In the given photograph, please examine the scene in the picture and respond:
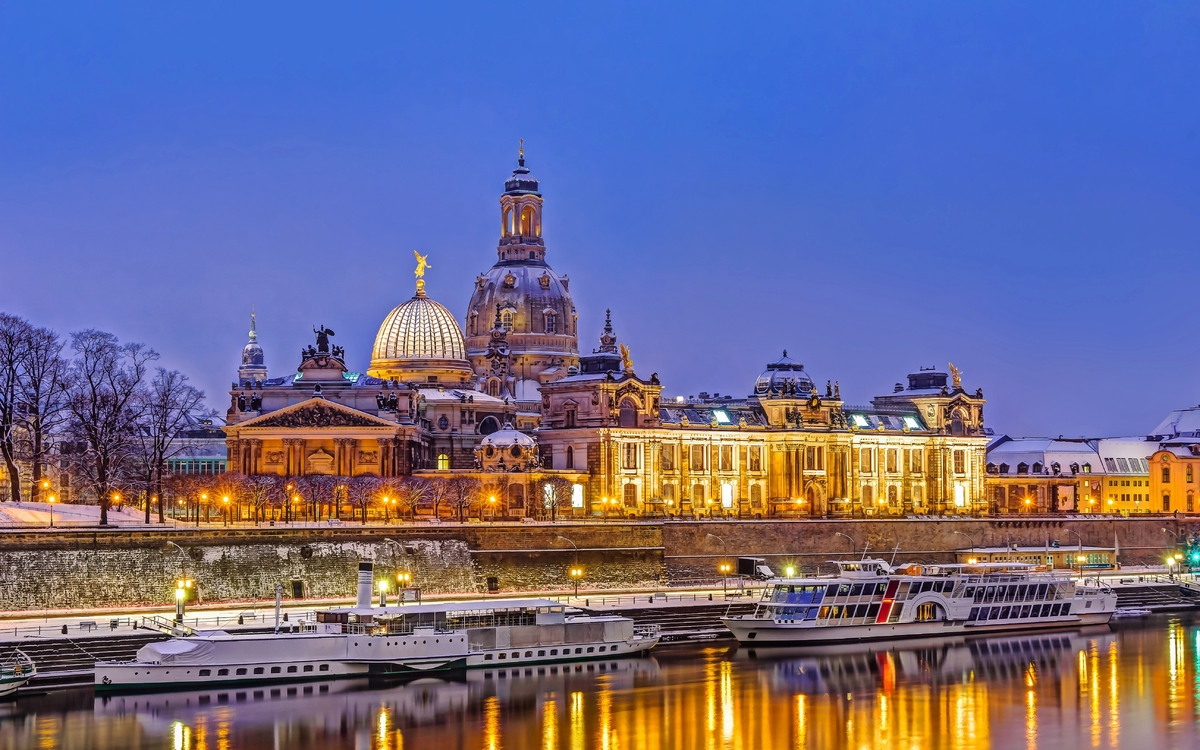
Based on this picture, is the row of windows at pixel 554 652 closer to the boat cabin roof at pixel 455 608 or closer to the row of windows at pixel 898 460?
the boat cabin roof at pixel 455 608

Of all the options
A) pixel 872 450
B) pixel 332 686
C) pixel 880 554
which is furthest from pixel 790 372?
pixel 332 686

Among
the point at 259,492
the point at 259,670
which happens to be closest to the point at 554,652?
the point at 259,670

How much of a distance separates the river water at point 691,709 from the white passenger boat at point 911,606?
166 inches

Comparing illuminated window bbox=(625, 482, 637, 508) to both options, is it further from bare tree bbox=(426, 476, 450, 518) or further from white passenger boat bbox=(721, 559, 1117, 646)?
white passenger boat bbox=(721, 559, 1117, 646)

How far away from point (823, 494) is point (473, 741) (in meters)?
76.2

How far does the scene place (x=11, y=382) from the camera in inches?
3954

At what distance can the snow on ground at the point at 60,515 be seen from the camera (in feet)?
308

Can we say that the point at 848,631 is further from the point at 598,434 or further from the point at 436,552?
the point at 598,434

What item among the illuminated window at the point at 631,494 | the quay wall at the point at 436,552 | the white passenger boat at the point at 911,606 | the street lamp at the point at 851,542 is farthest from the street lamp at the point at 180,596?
the street lamp at the point at 851,542

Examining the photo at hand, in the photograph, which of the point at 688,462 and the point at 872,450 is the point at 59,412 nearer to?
the point at 688,462

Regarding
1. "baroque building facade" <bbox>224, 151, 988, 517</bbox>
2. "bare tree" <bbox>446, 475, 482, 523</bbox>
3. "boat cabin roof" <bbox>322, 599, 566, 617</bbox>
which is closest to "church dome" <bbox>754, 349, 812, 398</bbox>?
"baroque building facade" <bbox>224, 151, 988, 517</bbox>

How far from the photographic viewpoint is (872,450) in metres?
140

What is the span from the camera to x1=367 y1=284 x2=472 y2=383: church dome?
14538 cm

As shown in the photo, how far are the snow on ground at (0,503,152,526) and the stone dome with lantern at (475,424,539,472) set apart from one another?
2566cm
